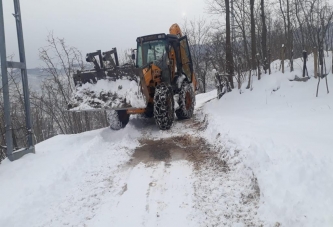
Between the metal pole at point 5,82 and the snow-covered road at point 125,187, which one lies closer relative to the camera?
the snow-covered road at point 125,187

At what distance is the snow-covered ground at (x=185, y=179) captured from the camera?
11.9ft

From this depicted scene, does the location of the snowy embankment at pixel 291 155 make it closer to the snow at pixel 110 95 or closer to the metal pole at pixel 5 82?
the snow at pixel 110 95

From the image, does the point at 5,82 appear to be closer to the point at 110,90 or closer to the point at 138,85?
the point at 110,90

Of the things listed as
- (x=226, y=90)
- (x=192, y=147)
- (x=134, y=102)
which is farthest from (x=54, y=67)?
(x=192, y=147)

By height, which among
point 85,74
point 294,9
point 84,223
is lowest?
point 84,223

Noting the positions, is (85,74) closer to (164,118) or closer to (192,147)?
(164,118)

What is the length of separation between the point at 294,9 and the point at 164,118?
1491 centimetres

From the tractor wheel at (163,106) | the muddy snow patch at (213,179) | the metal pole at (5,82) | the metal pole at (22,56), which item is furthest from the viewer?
the tractor wheel at (163,106)

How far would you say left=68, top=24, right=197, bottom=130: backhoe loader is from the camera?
26.0 ft

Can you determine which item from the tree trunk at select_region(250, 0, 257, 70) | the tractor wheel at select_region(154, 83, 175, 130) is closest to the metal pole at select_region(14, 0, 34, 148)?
the tractor wheel at select_region(154, 83, 175, 130)

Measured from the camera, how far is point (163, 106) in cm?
820

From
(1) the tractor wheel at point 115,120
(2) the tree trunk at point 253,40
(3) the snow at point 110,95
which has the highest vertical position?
(2) the tree trunk at point 253,40

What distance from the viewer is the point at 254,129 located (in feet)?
21.9

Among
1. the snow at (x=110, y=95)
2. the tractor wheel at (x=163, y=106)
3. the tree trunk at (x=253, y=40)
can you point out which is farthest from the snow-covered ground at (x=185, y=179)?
the tree trunk at (x=253, y=40)
